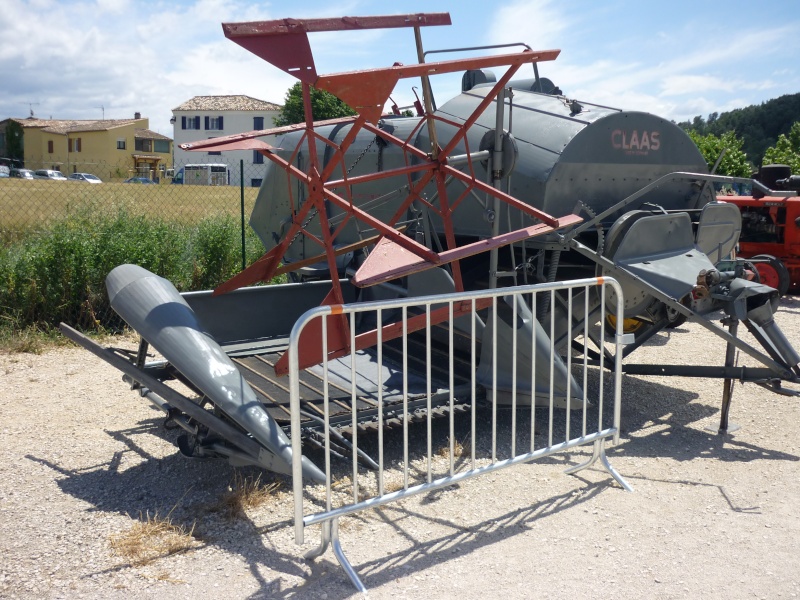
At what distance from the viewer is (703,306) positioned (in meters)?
5.60

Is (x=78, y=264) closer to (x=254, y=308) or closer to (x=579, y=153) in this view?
(x=254, y=308)

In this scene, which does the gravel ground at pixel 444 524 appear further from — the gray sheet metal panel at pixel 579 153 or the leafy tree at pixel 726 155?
the leafy tree at pixel 726 155

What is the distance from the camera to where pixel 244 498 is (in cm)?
410

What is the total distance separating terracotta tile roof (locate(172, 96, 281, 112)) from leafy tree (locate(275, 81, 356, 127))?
48.3 ft

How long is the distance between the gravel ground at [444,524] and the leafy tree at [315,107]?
113 feet

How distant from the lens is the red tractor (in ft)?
37.5

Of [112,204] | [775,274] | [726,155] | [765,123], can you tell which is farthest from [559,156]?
[765,123]

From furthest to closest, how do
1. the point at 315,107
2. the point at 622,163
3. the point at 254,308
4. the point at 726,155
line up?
the point at 315,107 → the point at 726,155 → the point at 254,308 → the point at 622,163

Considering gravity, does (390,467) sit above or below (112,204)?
below

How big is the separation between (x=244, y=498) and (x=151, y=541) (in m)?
0.59

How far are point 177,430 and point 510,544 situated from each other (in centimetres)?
283

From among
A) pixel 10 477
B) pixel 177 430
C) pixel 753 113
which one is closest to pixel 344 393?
pixel 177 430

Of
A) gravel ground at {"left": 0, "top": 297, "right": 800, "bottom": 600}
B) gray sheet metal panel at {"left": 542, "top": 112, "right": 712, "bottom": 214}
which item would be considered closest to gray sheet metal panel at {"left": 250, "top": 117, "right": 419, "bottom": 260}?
gray sheet metal panel at {"left": 542, "top": 112, "right": 712, "bottom": 214}

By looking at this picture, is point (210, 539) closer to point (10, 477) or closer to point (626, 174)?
point (10, 477)
